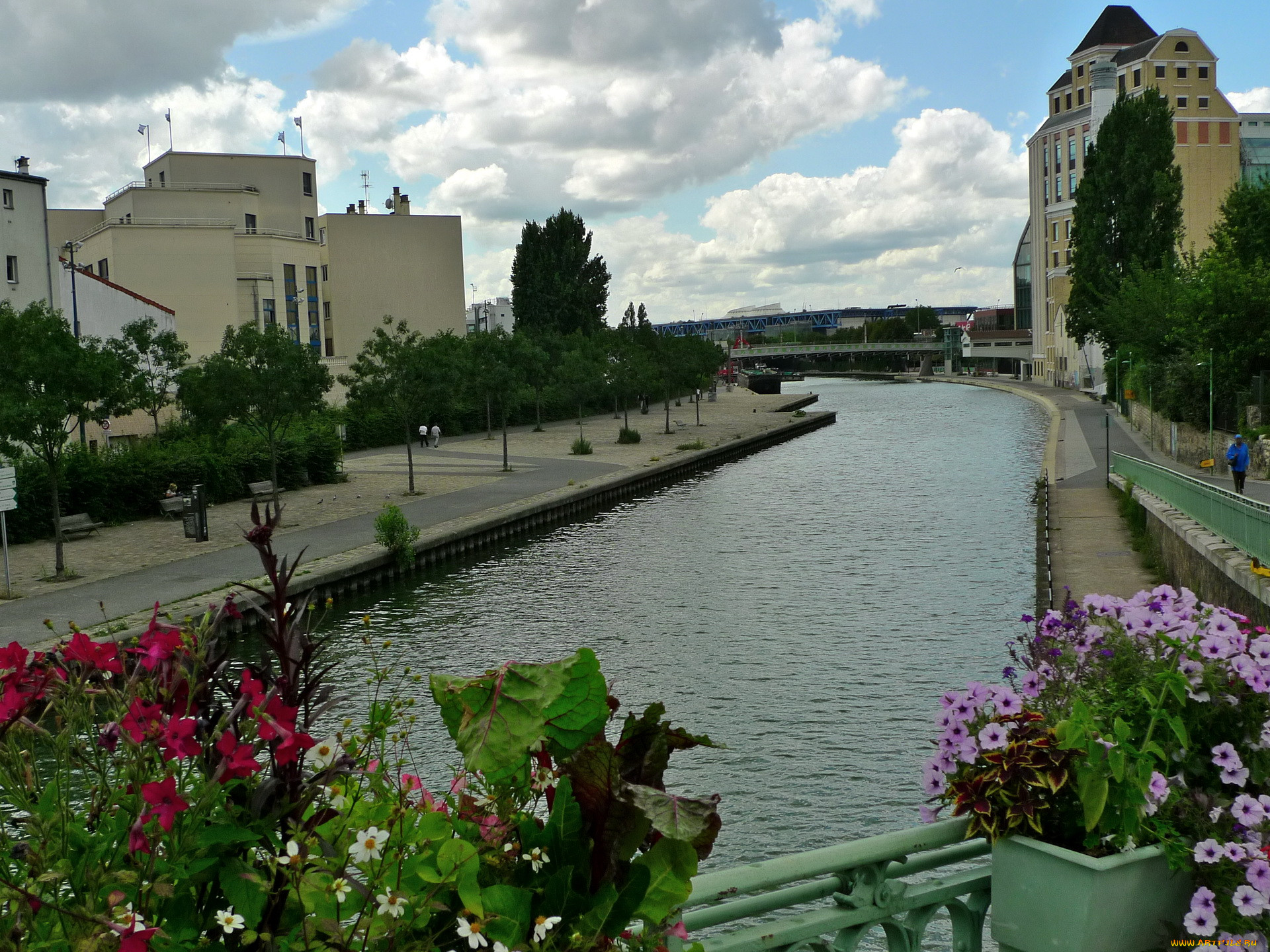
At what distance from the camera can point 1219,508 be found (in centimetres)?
1588

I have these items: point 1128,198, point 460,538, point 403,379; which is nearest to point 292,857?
point 460,538

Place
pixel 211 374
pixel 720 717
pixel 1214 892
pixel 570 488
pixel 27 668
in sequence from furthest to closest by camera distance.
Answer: pixel 570 488, pixel 211 374, pixel 720 717, pixel 1214 892, pixel 27 668

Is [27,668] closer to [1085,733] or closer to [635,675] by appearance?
[1085,733]

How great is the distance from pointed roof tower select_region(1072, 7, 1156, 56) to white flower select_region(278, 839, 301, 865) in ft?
338

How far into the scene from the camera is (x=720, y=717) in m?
13.9

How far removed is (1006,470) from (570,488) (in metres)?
15.5

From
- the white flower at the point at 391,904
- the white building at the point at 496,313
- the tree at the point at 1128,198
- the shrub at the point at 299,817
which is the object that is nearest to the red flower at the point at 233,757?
the shrub at the point at 299,817

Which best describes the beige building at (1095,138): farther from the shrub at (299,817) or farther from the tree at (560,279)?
the shrub at (299,817)

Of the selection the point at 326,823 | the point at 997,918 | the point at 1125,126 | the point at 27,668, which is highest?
the point at 1125,126

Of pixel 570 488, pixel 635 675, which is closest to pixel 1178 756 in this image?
pixel 635 675

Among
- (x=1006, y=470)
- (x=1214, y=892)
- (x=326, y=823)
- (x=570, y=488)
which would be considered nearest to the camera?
(x=326, y=823)

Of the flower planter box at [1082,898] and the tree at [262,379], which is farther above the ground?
the tree at [262,379]

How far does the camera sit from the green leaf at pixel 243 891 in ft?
6.98

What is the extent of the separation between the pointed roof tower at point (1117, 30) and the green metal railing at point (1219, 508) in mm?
81594
